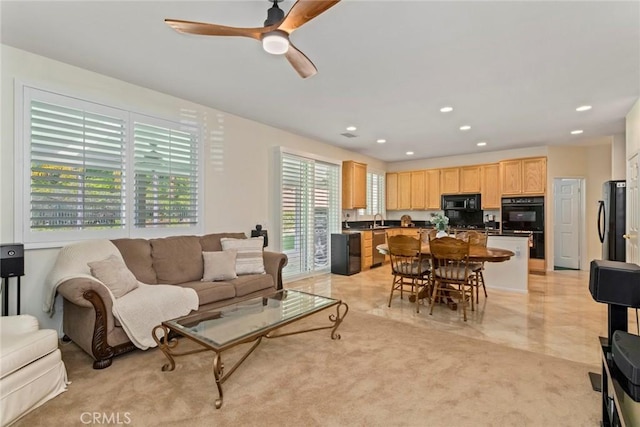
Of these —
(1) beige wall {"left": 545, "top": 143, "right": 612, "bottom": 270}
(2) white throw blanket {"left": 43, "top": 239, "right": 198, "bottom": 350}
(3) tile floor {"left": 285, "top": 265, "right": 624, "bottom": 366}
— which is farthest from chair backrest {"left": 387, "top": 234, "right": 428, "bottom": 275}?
(1) beige wall {"left": 545, "top": 143, "right": 612, "bottom": 270}

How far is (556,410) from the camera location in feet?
6.13

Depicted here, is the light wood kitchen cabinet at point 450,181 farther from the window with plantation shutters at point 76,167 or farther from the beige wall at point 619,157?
the window with plantation shutters at point 76,167

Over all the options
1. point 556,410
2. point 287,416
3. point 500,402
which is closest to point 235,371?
point 287,416

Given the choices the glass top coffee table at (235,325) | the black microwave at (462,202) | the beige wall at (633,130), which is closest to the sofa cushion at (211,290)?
the glass top coffee table at (235,325)

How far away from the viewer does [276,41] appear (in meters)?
1.93

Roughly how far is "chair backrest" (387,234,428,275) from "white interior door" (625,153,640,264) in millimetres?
2560

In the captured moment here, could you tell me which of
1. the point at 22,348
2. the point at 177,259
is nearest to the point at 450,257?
the point at 177,259

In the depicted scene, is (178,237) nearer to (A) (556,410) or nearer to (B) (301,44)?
(B) (301,44)

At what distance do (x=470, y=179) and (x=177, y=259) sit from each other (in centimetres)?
629

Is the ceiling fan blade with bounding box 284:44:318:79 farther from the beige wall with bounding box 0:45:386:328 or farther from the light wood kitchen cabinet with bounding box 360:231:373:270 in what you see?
the light wood kitchen cabinet with bounding box 360:231:373:270

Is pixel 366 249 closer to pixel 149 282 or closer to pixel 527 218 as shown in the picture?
pixel 527 218

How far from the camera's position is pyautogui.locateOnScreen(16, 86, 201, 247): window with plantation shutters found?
277cm

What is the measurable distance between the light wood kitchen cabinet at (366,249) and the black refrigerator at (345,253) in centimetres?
15
